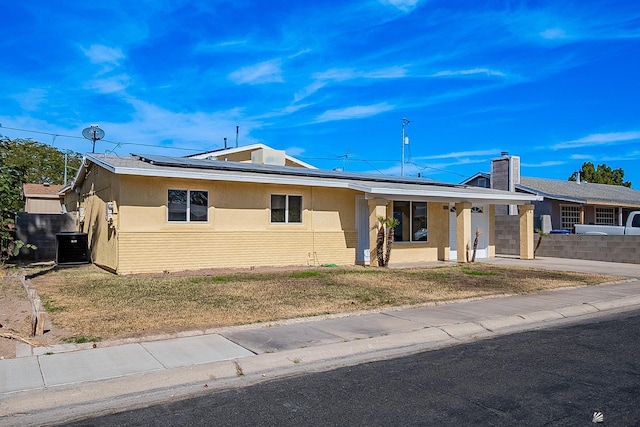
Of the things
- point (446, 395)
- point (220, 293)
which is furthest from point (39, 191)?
point (446, 395)

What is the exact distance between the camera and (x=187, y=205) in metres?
15.8

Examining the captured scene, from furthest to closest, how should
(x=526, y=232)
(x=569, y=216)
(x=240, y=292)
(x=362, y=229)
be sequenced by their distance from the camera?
1. (x=569, y=216)
2. (x=526, y=232)
3. (x=362, y=229)
4. (x=240, y=292)

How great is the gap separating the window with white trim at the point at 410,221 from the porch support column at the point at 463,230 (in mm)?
1243

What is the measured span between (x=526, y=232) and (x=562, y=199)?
746 cm

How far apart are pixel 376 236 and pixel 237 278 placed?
5698 mm

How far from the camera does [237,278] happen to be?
14.2m

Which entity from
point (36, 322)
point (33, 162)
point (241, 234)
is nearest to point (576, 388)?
point (36, 322)

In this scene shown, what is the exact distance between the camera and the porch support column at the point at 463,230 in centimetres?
2053

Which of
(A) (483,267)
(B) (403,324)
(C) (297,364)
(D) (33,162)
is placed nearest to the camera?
(C) (297,364)

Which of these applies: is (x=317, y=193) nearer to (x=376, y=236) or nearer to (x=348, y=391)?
(x=376, y=236)

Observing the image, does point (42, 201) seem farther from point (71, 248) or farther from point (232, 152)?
point (71, 248)

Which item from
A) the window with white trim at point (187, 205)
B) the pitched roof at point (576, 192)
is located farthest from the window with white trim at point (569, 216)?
the window with white trim at point (187, 205)

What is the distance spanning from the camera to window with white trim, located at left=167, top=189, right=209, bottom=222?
15.6 meters

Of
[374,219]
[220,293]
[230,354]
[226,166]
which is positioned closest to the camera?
[230,354]
